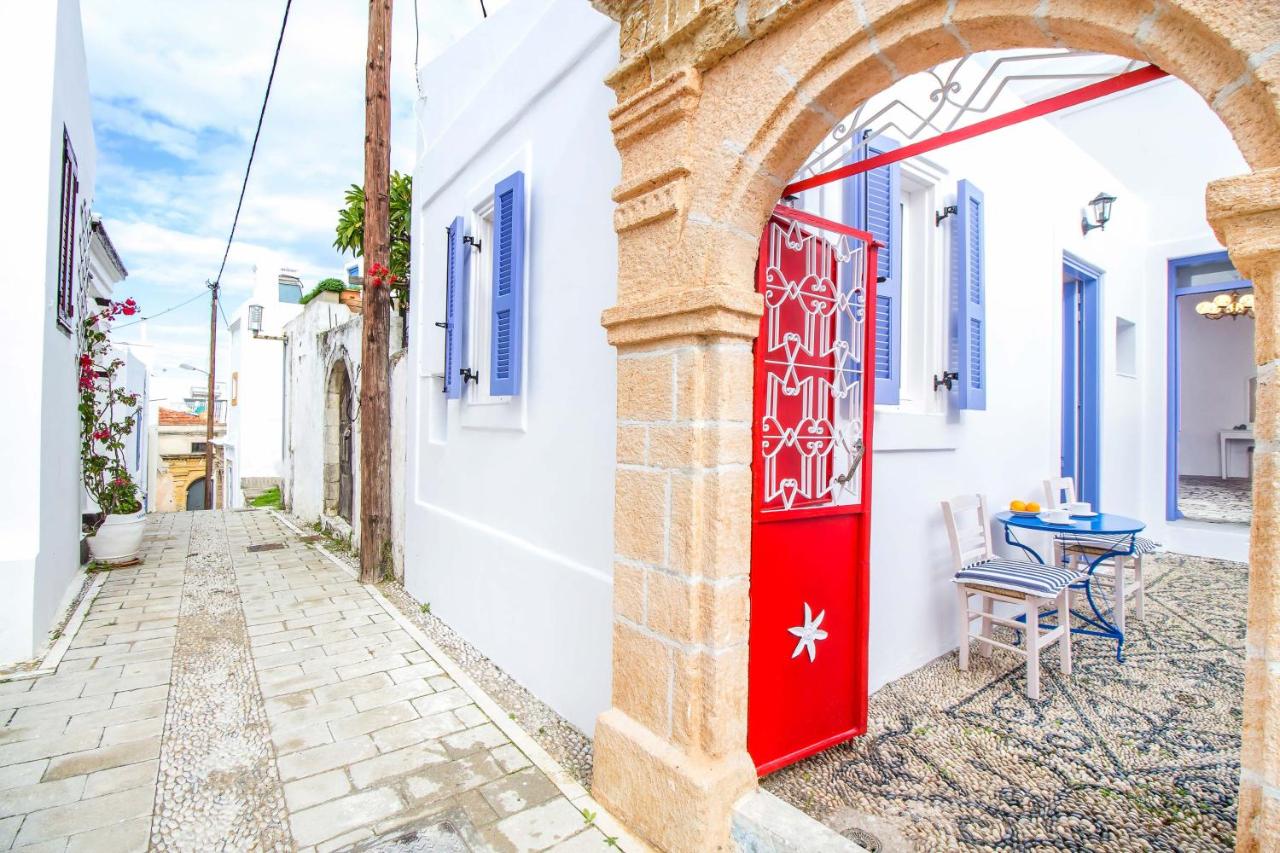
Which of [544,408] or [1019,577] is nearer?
[1019,577]

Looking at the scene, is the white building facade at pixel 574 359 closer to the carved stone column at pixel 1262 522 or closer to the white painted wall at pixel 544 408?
the white painted wall at pixel 544 408

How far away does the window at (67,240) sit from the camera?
440 cm

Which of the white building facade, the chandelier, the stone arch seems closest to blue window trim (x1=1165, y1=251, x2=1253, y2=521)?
the chandelier

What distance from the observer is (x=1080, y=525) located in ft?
12.0

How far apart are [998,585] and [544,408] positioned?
8.27ft

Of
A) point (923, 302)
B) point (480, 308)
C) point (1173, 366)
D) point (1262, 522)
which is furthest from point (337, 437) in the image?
point (1173, 366)

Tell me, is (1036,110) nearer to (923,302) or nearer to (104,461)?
(923,302)

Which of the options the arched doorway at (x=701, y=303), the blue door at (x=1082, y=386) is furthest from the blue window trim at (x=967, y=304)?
the blue door at (x=1082, y=386)

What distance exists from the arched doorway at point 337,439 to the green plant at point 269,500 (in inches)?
135

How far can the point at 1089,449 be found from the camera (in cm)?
610

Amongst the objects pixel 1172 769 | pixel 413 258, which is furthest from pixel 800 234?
pixel 413 258

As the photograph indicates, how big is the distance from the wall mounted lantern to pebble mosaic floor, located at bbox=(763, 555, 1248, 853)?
11.9 feet

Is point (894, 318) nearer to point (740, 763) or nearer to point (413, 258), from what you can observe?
point (740, 763)

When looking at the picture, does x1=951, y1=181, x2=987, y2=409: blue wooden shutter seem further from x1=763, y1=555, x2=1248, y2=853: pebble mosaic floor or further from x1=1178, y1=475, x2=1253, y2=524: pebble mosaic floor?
x1=1178, y1=475, x2=1253, y2=524: pebble mosaic floor
